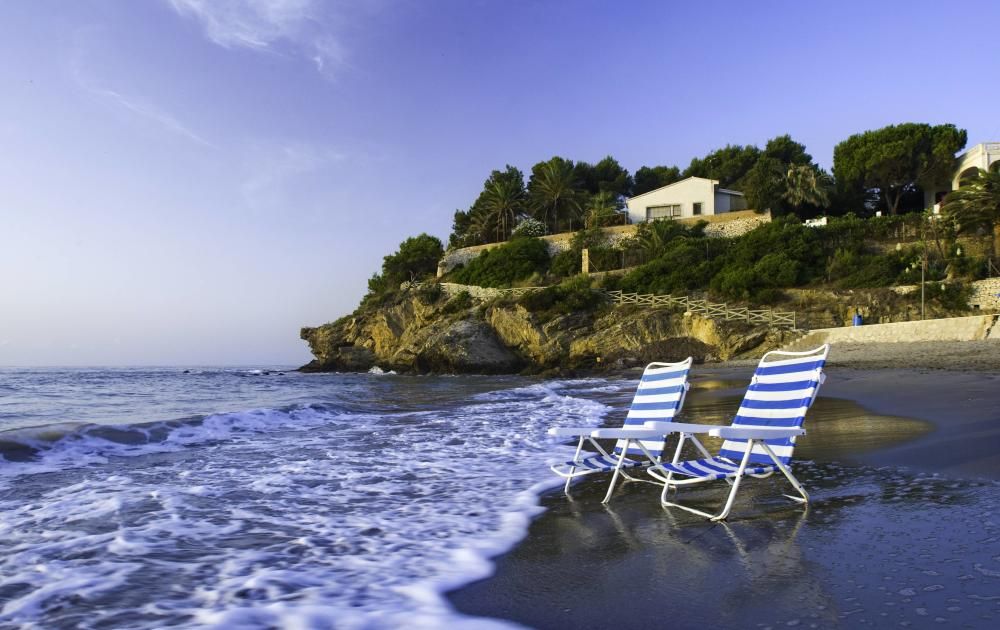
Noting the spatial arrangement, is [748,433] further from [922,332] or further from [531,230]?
[531,230]

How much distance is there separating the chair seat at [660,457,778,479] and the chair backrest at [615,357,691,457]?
2.22ft

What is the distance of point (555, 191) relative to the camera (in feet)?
164

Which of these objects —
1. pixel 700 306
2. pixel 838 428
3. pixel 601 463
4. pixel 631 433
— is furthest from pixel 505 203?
pixel 631 433

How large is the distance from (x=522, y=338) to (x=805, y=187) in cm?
2062

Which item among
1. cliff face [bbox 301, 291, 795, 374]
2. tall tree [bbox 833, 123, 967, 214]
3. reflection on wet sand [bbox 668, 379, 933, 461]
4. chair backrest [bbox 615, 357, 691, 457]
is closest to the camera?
chair backrest [bbox 615, 357, 691, 457]

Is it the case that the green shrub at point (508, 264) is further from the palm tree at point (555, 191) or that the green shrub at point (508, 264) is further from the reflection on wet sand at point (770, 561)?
the reflection on wet sand at point (770, 561)

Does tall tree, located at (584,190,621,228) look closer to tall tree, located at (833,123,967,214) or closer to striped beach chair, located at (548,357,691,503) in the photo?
tall tree, located at (833,123,967,214)

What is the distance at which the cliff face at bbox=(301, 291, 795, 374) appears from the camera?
29.0m

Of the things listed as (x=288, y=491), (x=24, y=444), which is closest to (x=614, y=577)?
(x=288, y=491)

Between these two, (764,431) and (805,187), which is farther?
(805,187)

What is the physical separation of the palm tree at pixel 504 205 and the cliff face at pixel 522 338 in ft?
45.4

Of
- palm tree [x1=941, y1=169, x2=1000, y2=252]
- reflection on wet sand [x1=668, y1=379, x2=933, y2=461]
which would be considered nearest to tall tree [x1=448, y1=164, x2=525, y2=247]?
palm tree [x1=941, y1=169, x2=1000, y2=252]

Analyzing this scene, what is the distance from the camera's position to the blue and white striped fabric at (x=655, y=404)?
493 cm

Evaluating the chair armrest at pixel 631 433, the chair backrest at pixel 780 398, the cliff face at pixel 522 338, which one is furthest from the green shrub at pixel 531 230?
the chair armrest at pixel 631 433
